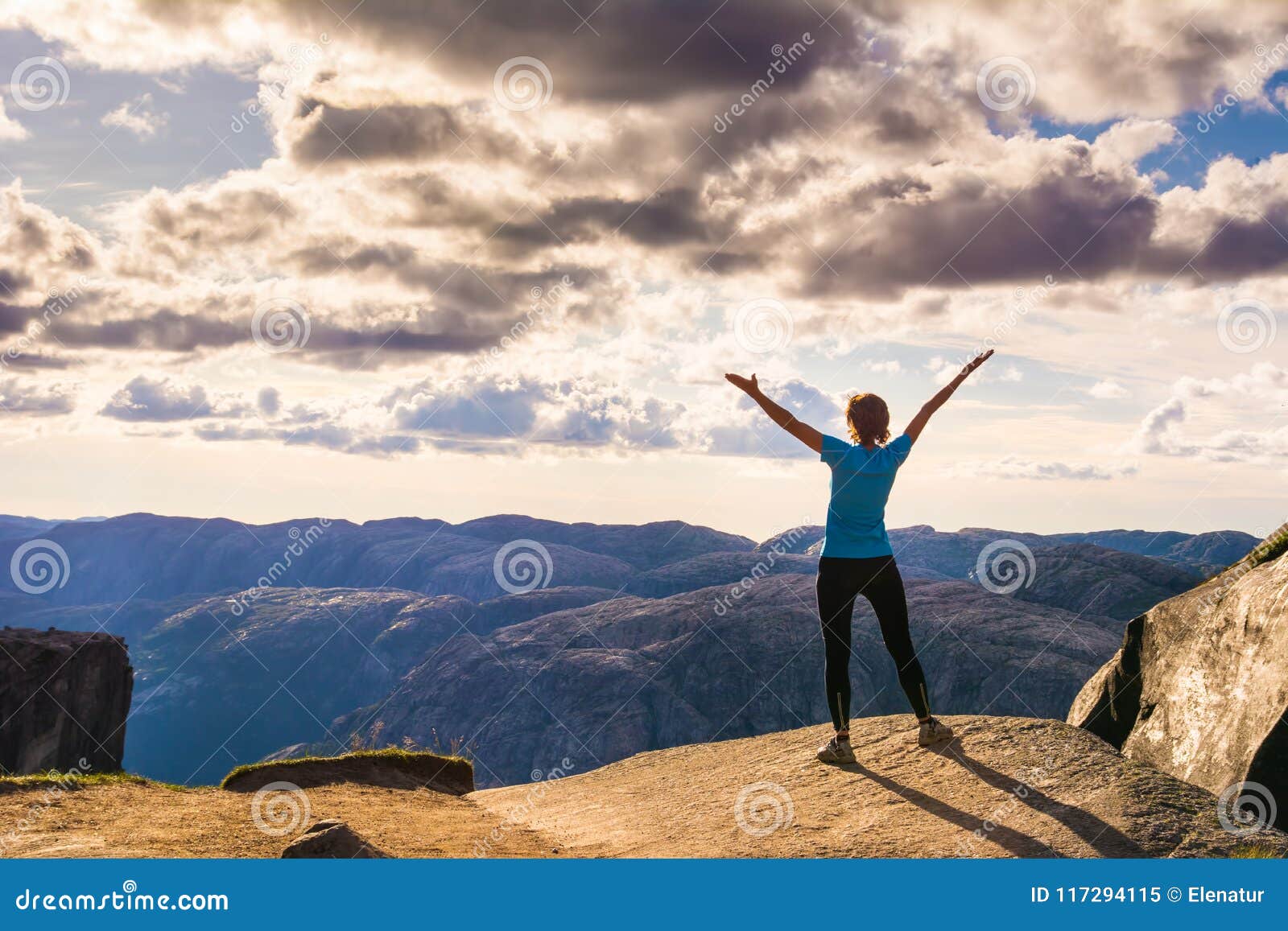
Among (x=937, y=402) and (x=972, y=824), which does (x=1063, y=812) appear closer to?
(x=972, y=824)

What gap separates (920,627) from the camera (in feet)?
617

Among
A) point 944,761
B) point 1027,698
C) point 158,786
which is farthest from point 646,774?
point 1027,698

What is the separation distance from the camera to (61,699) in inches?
2087

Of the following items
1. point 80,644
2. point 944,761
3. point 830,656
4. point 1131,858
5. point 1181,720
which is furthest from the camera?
point 80,644

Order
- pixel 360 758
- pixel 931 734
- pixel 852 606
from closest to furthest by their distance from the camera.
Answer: pixel 852 606, pixel 931 734, pixel 360 758

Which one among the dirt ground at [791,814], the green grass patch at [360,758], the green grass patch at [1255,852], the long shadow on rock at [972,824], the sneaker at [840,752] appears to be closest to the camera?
the green grass patch at [1255,852]

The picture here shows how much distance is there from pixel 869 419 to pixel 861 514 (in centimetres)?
113

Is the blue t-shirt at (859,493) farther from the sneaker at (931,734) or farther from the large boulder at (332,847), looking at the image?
the large boulder at (332,847)

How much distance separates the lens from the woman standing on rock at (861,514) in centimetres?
1025

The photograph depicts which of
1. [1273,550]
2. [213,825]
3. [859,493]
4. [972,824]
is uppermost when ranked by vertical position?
[859,493]

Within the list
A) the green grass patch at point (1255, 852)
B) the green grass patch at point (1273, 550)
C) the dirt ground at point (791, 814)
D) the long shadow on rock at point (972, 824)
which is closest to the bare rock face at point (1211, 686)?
the green grass patch at point (1273, 550)

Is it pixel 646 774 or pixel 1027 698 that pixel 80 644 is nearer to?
pixel 646 774

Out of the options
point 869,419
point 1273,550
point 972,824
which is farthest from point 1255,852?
point 1273,550

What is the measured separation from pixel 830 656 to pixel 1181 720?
5620 mm
